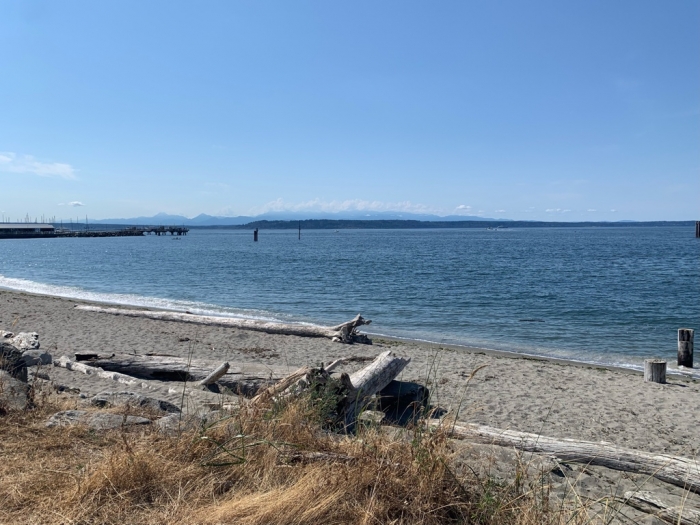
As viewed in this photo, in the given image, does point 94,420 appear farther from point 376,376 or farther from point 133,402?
point 376,376

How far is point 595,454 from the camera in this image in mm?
6164

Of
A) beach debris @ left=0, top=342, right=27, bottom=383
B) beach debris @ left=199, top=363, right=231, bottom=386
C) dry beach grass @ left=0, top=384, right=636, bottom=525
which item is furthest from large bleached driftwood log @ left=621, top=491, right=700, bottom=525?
beach debris @ left=0, top=342, right=27, bottom=383

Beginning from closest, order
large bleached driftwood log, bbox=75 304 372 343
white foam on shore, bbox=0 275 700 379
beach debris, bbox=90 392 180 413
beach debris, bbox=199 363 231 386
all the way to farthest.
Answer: beach debris, bbox=90 392 180 413
beach debris, bbox=199 363 231 386
white foam on shore, bbox=0 275 700 379
large bleached driftwood log, bbox=75 304 372 343

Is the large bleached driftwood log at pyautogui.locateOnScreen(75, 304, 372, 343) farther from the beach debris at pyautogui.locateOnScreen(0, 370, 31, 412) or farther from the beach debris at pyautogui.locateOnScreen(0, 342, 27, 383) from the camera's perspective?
the beach debris at pyautogui.locateOnScreen(0, 370, 31, 412)

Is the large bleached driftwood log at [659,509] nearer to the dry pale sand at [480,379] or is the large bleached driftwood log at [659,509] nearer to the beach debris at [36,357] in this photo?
the dry pale sand at [480,379]

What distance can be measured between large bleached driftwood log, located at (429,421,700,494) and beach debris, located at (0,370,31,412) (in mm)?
4017

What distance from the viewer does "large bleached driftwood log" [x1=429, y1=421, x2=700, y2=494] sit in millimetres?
5742

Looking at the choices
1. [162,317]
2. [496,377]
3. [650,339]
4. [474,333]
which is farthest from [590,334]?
[162,317]

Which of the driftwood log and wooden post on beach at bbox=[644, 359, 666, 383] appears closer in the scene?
the driftwood log

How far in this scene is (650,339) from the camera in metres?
17.7

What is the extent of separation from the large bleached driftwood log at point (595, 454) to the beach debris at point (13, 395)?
13.2 ft

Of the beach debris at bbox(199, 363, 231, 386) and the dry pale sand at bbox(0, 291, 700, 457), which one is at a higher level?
the beach debris at bbox(199, 363, 231, 386)

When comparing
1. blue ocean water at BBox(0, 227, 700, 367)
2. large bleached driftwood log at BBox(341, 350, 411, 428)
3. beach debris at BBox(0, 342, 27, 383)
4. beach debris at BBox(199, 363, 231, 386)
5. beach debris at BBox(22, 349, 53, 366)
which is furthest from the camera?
blue ocean water at BBox(0, 227, 700, 367)

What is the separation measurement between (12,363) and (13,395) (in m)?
2.14
